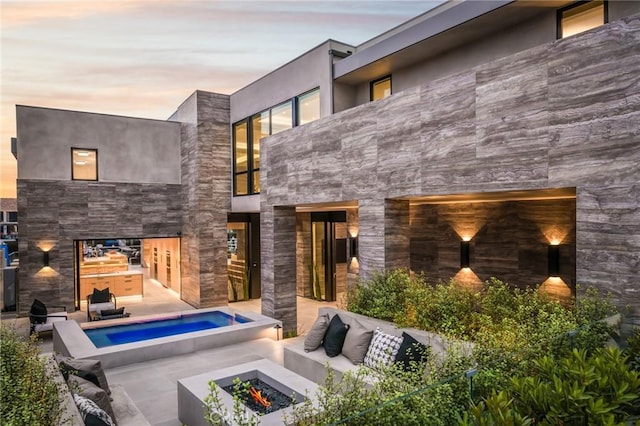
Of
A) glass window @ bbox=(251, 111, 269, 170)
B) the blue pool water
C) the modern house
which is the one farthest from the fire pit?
glass window @ bbox=(251, 111, 269, 170)

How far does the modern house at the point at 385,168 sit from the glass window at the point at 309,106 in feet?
0.15

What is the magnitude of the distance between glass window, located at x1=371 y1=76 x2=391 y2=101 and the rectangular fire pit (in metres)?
6.49

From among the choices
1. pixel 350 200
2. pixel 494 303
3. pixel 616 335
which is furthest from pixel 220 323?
pixel 616 335

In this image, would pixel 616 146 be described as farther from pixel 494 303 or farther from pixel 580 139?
pixel 494 303

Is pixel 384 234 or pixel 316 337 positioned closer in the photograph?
pixel 316 337

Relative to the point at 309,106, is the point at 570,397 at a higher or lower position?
lower

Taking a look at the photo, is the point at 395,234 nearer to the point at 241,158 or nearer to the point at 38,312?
the point at 241,158

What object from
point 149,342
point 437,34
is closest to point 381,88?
point 437,34

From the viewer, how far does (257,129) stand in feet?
42.9

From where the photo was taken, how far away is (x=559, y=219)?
7.61 meters

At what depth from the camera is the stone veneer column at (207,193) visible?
45.1 feet

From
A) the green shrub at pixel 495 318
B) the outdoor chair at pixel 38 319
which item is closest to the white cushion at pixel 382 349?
the green shrub at pixel 495 318

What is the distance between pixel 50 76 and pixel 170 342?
854 cm

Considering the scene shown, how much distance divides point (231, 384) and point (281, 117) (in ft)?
25.6
